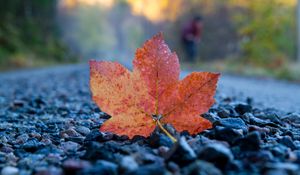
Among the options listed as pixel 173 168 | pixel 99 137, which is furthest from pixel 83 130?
pixel 173 168

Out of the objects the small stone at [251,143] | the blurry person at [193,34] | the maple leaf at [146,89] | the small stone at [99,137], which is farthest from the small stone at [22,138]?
the blurry person at [193,34]

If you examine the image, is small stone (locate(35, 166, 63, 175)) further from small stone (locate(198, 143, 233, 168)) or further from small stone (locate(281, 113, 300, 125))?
small stone (locate(281, 113, 300, 125))

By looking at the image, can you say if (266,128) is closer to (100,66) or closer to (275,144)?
(275,144)

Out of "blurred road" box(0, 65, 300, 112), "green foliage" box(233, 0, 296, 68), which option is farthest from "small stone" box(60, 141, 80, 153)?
"green foliage" box(233, 0, 296, 68)

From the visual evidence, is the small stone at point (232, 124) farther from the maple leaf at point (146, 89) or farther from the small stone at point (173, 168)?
the small stone at point (173, 168)

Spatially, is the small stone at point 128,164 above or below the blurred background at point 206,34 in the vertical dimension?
below

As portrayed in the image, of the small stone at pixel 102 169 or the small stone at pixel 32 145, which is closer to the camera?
the small stone at pixel 102 169

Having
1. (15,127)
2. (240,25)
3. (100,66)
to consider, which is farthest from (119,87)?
(240,25)
